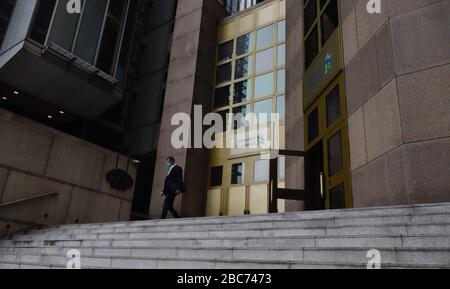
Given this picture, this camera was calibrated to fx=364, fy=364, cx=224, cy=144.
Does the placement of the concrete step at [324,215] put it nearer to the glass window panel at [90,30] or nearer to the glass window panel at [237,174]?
the glass window panel at [237,174]

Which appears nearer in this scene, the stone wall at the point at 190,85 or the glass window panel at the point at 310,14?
the glass window panel at the point at 310,14

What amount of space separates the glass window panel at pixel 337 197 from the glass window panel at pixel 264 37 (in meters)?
12.6

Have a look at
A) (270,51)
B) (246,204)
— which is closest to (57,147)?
(246,204)

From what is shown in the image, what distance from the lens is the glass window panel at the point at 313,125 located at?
1055 cm

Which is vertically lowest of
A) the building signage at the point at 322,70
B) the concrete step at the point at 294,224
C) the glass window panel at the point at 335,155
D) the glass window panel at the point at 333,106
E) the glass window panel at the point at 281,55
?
the concrete step at the point at 294,224

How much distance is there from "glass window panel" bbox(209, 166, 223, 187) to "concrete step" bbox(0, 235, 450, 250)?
11901 mm

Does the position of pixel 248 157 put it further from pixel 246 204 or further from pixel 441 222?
pixel 441 222

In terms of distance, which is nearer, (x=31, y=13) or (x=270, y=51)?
(x=31, y=13)

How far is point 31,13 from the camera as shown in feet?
59.7

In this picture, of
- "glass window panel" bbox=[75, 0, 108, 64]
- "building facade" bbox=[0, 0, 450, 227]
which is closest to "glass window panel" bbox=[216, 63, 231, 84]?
"building facade" bbox=[0, 0, 450, 227]

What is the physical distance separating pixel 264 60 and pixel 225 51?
124 inches

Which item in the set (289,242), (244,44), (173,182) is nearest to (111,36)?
(244,44)

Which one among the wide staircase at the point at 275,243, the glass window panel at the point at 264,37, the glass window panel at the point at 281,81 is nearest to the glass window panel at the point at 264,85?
the glass window panel at the point at 281,81
